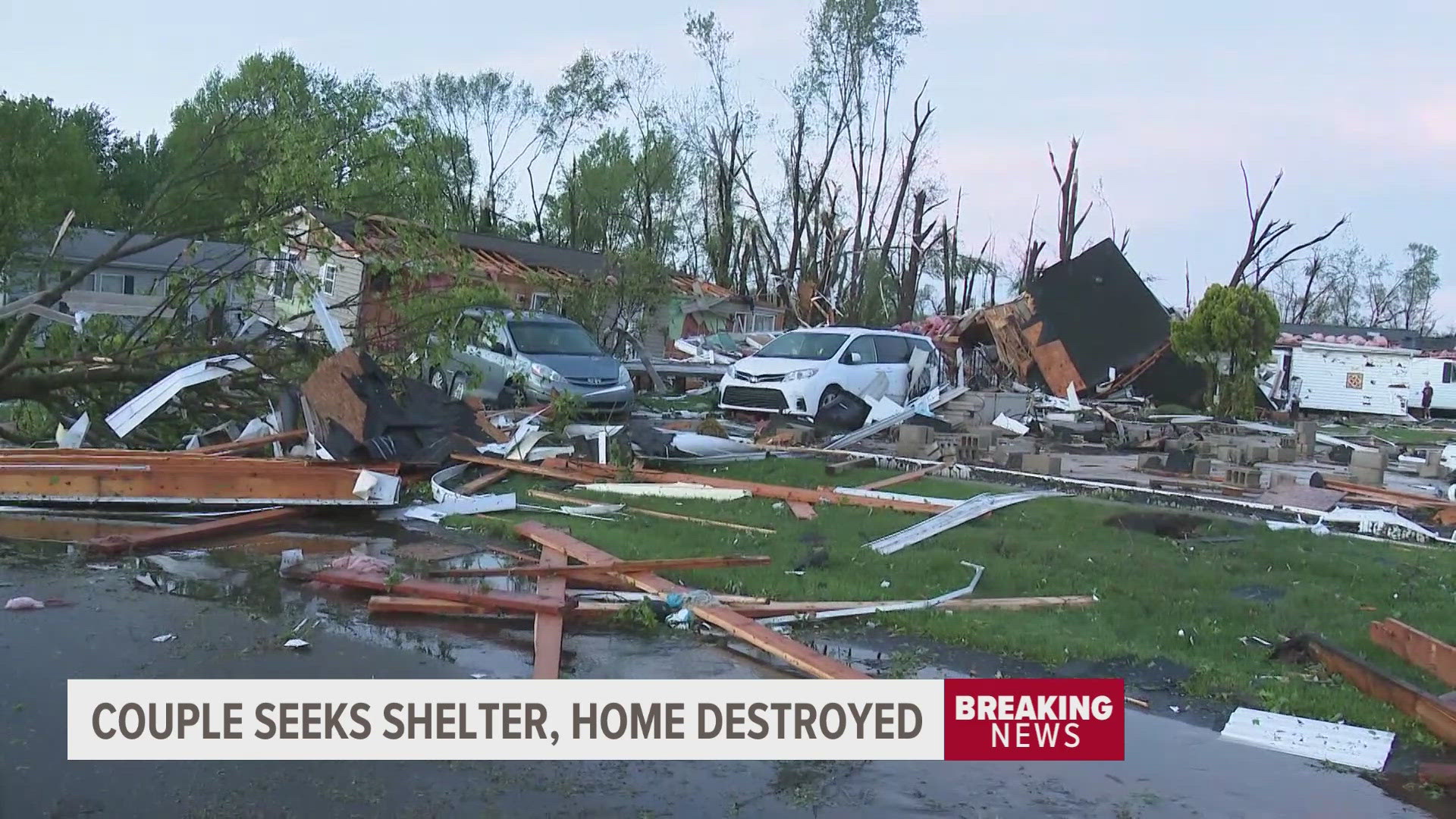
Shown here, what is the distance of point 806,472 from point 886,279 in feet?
126

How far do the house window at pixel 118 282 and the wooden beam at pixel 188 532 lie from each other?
28417 mm

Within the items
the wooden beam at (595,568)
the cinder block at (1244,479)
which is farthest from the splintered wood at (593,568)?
the cinder block at (1244,479)

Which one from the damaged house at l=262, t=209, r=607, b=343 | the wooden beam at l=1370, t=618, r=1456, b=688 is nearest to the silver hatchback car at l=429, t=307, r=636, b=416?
the damaged house at l=262, t=209, r=607, b=343

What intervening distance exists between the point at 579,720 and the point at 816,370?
1288 centimetres

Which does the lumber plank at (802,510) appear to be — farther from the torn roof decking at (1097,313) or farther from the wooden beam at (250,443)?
the torn roof decking at (1097,313)

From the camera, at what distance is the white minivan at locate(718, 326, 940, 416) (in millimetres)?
17391

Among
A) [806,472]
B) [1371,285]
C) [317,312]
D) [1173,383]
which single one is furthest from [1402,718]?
[1371,285]

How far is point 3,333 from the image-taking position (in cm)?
1015

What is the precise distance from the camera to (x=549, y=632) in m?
6.22

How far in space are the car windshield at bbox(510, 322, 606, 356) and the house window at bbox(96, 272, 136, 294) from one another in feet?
70.1

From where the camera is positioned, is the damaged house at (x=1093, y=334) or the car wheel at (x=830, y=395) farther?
the damaged house at (x=1093, y=334)

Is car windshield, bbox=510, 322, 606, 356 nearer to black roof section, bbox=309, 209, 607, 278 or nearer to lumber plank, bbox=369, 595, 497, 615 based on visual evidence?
black roof section, bbox=309, 209, 607, 278

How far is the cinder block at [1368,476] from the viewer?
13164 mm

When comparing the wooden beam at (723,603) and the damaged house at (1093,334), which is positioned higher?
the damaged house at (1093,334)
